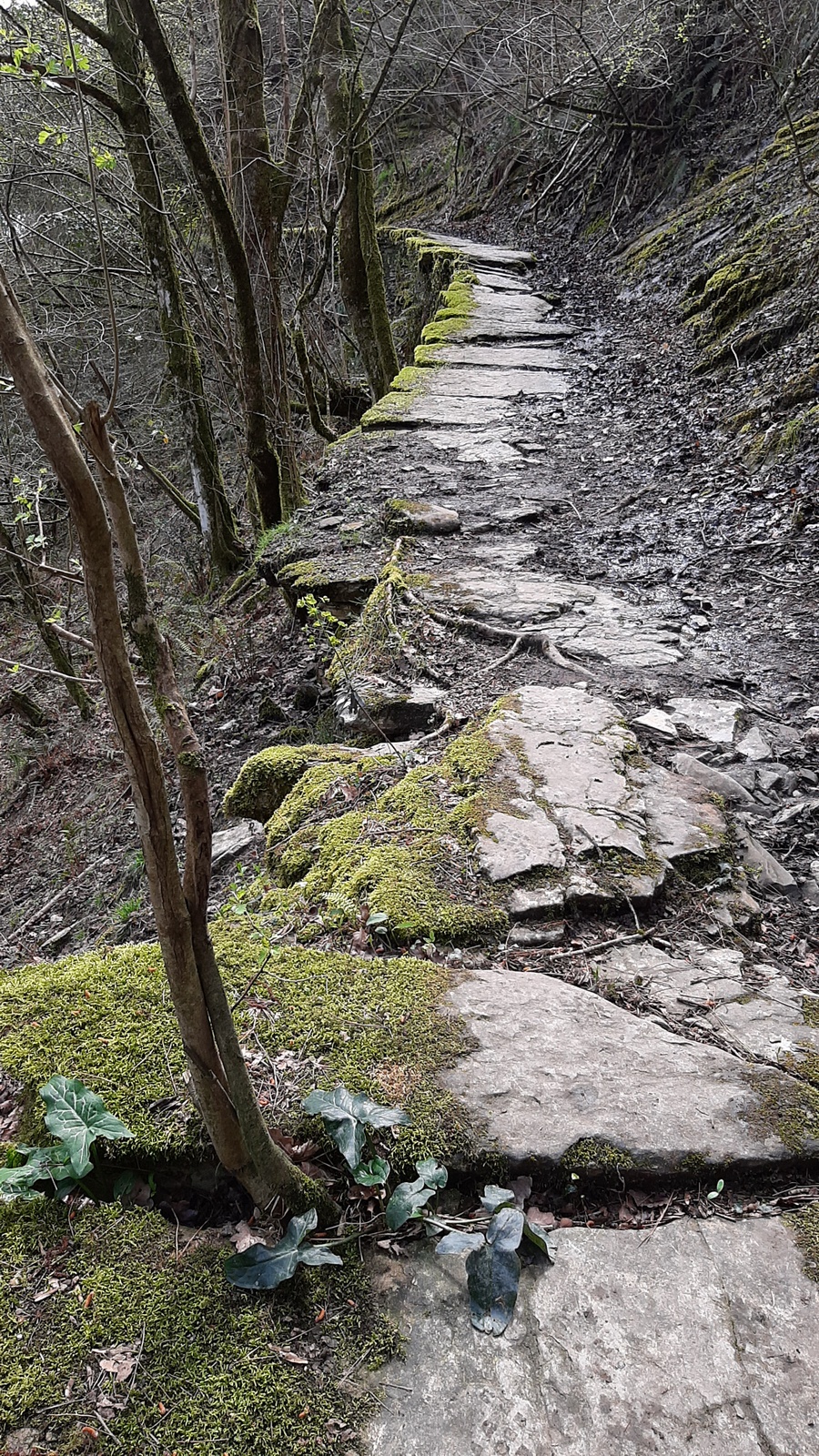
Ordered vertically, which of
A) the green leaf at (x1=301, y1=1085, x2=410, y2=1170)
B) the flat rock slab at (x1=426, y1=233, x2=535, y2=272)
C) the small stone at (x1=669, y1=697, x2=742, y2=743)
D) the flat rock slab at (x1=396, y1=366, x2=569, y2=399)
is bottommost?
the green leaf at (x1=301, y1=1085, x2=410, y2=1170)

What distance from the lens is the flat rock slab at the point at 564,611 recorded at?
11.9ft

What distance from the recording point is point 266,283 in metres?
6.02

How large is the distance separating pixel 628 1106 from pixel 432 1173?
1.43 feet

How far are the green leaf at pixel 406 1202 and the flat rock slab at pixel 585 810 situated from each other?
3.13ft

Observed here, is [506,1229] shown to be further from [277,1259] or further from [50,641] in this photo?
[50,641]

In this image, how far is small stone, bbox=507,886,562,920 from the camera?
7.32ft

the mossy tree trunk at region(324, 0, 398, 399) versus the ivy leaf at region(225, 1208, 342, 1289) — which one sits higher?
the mossy tree trunk at region(324, 0, 398, 399)

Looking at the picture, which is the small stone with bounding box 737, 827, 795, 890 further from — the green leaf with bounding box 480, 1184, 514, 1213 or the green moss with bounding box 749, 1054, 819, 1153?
the green leaf with bounding box 480, 1184, 514, 1213

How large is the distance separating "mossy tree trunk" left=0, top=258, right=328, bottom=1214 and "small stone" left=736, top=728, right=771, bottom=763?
2.15 m

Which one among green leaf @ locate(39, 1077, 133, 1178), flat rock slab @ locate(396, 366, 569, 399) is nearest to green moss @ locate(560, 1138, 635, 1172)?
green leaf @ locate(39, 1077, 133, 1178)

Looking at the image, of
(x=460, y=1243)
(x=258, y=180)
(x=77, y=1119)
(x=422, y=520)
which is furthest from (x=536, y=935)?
(x=258, y=180)

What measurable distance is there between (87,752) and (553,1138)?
6.58 m

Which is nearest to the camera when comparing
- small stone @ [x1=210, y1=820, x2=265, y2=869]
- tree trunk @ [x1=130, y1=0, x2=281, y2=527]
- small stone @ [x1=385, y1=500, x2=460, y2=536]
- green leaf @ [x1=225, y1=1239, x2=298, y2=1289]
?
green leaf @ [x1=225, y1=1239, x2=298, y2=1289]

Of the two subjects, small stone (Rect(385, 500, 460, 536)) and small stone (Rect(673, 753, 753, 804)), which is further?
small stone (Rect(385, 500, 460, 536))
